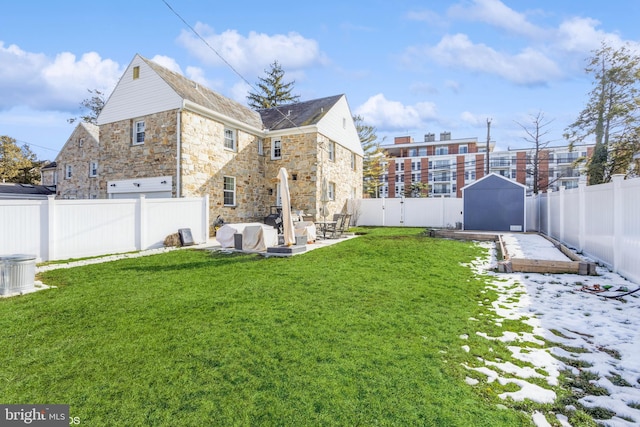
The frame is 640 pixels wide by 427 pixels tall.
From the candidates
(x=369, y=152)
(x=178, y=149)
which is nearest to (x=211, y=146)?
(x=178, y=149)

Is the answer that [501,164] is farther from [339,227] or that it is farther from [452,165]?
[339,227]

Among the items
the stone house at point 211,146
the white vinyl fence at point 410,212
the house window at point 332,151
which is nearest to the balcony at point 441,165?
the white vinyl fence at point 410,212

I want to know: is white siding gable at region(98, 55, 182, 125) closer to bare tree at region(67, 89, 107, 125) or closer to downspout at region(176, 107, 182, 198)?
downspout at region(176, 107, 182, 198)

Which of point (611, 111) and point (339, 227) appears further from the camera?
point (611, 111)

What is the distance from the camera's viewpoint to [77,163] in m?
22.5

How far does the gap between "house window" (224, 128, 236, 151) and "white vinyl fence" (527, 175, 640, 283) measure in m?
13.4

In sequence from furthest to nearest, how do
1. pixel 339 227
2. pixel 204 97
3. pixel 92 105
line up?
pixel 92 105, pixel 204 97, pixel 339 227

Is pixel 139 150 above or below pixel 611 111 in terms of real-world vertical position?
below

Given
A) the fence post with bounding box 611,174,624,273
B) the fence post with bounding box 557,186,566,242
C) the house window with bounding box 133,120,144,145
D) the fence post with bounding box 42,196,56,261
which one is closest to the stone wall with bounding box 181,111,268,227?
the house window with bounding box 133,120,144,145

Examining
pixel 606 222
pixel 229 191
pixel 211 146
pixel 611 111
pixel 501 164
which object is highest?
pixel 501 164

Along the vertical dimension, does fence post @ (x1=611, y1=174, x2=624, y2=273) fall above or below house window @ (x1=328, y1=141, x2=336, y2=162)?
below

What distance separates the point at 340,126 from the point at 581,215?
13233 mm

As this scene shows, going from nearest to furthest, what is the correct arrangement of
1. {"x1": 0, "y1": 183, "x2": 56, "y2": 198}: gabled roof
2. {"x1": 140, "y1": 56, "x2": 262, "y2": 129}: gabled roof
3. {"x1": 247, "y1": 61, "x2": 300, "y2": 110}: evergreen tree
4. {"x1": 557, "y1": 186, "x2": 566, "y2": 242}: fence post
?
{"x1": 557, "y1": 186, "x2": 566, "y2": 242}: fence post, {"x1": 140, "y1": 56, "x2": 262, "y2": 129}: gabled roof, {"x1": 0, "y1": 183, "x2": 56, "y2": 198}: gabled roof, {"x1": 247, "y1": 61, "x2": 300, "y2": 110}: evergreen tree

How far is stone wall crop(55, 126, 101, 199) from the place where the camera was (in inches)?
847
